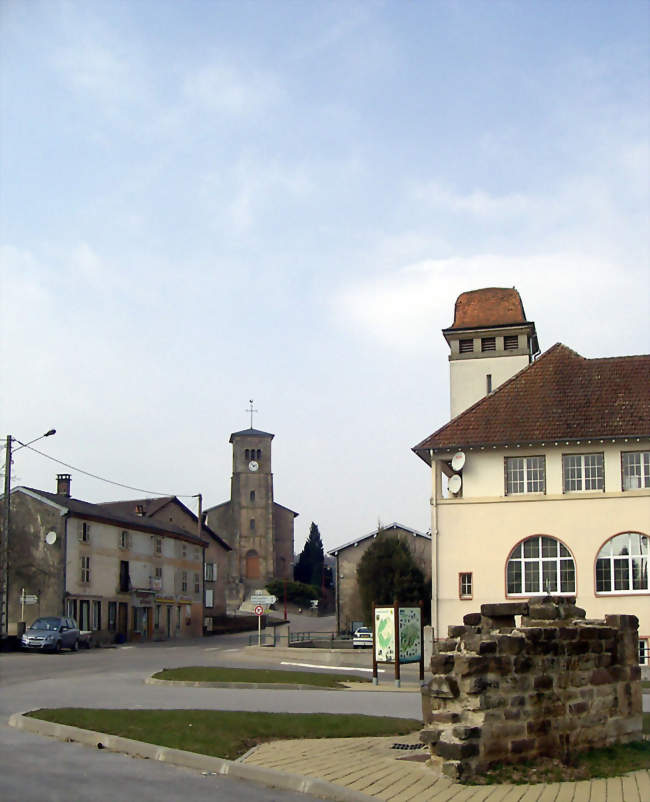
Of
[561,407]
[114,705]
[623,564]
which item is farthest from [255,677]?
[561,407]

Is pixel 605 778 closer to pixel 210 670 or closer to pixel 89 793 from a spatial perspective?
pixel 89 793

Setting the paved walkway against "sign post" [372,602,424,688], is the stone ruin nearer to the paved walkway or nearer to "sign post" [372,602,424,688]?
the paved walkway

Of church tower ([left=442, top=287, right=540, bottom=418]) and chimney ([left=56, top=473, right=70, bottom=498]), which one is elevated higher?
church tower ([left=442, top=287, right=540, bottom=418])

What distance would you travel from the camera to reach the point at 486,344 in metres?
52.3

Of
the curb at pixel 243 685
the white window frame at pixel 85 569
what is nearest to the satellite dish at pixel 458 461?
the curb at pixel 243 685

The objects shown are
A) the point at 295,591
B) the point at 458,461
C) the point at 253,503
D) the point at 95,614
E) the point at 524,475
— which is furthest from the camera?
the point at 253,503

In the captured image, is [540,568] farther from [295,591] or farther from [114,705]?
[295,591]

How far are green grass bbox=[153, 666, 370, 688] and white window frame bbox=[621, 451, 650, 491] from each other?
15.2 metres

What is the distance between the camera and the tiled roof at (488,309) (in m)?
52.1

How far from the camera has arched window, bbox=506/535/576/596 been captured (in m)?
38.1

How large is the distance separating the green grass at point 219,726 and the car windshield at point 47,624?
28.5 metres

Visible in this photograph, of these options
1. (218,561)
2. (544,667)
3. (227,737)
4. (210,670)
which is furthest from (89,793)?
(218,561)

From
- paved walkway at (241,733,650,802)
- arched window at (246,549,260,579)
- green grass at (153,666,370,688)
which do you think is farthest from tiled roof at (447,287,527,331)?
arched window at (246,549,260,579)

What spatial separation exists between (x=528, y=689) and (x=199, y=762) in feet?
12.7
